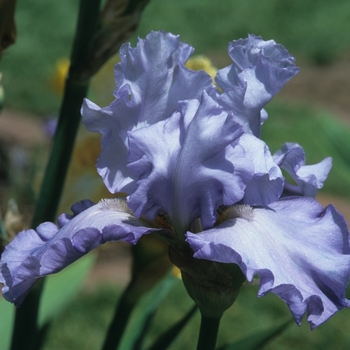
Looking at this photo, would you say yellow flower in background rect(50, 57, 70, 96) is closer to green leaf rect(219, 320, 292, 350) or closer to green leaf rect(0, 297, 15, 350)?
green leaf rect(0, 297, 15, 350)

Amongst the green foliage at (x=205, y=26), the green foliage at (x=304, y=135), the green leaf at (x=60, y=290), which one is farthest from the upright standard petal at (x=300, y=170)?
the green foliage at (x=205, y=26)

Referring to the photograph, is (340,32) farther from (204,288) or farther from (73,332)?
(204,288)

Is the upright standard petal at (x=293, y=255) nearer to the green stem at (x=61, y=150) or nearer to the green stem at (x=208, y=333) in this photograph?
the green stem at (x=208, y=333)

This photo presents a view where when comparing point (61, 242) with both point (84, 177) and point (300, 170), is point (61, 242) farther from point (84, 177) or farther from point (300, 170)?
point (84, 177)

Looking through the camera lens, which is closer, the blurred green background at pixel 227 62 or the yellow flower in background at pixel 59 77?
the yellow flower in background at pixel 59 77

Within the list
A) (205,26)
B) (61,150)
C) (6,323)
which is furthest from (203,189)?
(205,26)

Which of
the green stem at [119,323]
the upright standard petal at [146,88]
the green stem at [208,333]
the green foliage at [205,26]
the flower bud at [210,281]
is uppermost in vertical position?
the upright standard petal at [146,88]

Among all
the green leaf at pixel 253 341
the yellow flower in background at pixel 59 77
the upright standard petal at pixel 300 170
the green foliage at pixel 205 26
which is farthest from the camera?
the green foliage at pixel 205 26
